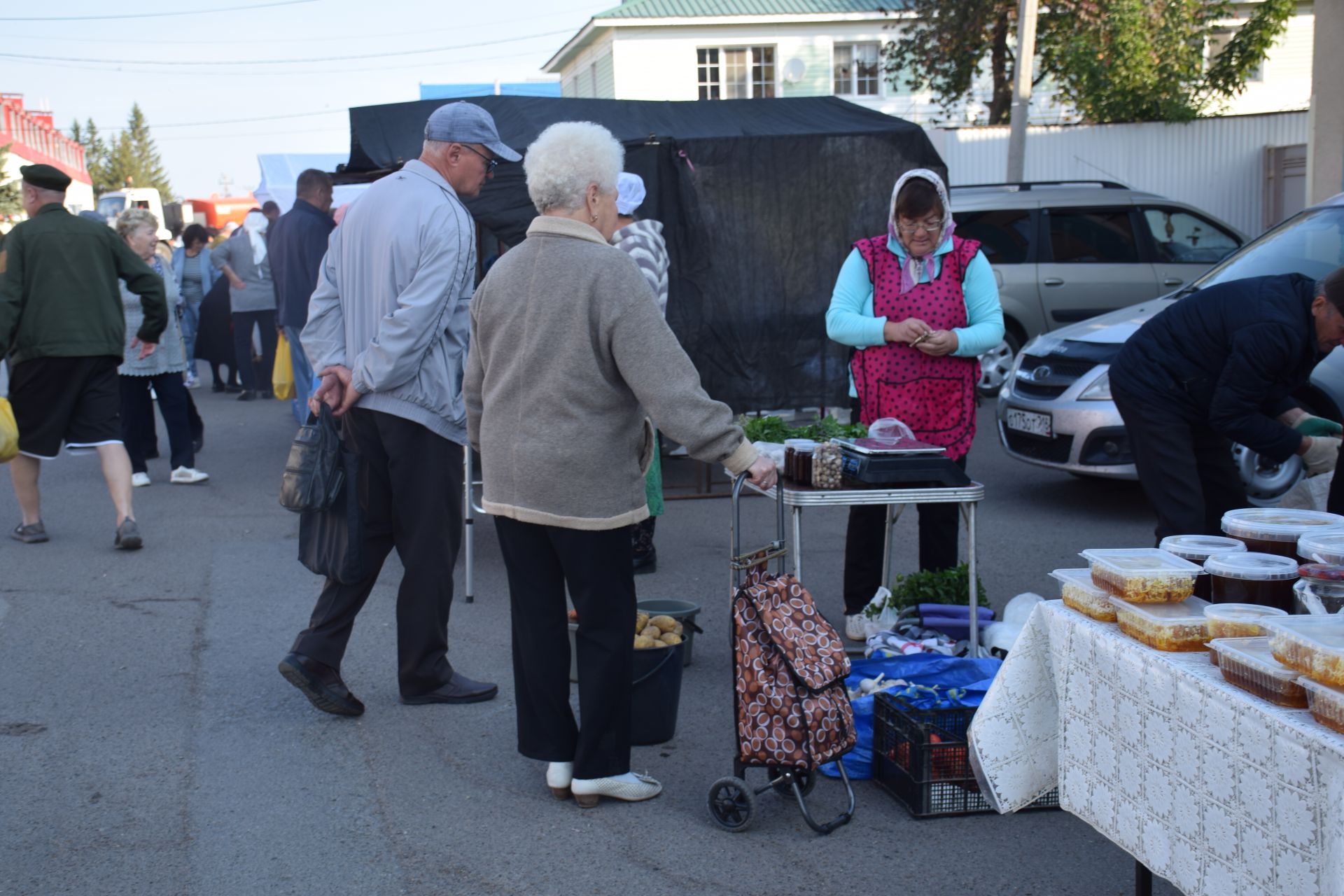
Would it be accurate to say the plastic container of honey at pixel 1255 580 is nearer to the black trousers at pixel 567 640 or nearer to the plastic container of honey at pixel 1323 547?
the plastic container of honey at pixel 1323 547

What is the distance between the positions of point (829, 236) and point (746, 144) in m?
0.86

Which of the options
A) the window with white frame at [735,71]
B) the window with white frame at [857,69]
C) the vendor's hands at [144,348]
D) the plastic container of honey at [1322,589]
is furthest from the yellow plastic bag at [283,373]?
the window with white frame at [857,69]

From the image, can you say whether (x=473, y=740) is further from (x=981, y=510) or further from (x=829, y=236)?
(x=829, y=236)

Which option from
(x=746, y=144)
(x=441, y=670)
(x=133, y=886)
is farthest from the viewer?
(x=746, y=144)

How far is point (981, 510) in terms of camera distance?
8406mm

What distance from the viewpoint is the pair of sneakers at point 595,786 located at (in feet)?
13.2

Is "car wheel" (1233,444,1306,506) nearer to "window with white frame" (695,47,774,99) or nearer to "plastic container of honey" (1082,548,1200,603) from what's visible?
"plastic container of honey" (1082,548,1200,603)

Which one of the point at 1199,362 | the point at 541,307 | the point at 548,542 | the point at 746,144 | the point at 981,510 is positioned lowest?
the point at 981,510

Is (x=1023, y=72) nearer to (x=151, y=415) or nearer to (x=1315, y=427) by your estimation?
(x=151, y=415)

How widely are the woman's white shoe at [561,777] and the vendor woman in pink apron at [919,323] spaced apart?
1.80 m

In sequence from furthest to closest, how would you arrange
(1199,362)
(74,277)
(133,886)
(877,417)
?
(74,277), (877,417), (1199,362), (133,886)

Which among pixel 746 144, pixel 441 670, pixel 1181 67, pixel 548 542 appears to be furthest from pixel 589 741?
pixel 1181 67

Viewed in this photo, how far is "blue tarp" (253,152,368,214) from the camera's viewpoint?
18.0m

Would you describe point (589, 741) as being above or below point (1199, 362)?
below
